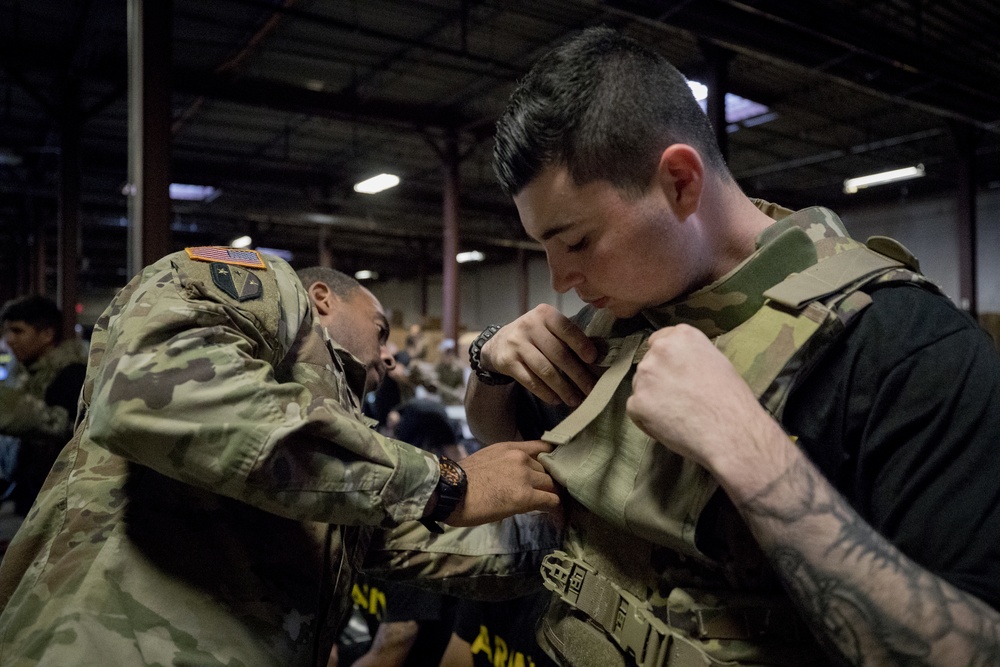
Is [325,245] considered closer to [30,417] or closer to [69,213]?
[69,213]

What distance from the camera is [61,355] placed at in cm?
499

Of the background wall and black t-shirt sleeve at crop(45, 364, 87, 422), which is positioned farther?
the background wall

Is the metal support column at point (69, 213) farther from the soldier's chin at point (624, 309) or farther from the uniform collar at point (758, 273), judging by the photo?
the uniform collar at point (758, 273)

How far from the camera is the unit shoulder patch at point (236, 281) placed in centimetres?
129

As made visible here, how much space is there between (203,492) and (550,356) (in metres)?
0.73

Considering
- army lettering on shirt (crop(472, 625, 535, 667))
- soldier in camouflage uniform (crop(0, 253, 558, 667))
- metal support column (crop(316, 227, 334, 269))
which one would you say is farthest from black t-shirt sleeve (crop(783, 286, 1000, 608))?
metal support column (crop(316, 227, 334, 269))

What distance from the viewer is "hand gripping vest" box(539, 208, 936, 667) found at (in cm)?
107

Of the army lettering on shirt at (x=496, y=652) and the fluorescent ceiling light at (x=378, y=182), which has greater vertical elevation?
the fluorescent ceiling light at (x=378, y=182)

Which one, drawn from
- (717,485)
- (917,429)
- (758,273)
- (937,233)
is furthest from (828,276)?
(937,233)

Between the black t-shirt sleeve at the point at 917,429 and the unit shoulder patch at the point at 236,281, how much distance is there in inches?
37.6

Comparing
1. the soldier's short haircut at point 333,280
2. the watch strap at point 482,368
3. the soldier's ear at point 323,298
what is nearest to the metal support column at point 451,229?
the soldier's short haircut at point 333,280

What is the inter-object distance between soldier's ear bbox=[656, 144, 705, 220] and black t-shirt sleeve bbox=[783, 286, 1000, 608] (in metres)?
0.32

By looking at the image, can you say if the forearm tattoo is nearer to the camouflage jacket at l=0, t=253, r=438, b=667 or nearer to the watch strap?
the camouflage jacket at l=0, t=253, r=438, b=667

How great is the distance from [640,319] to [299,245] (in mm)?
20047
